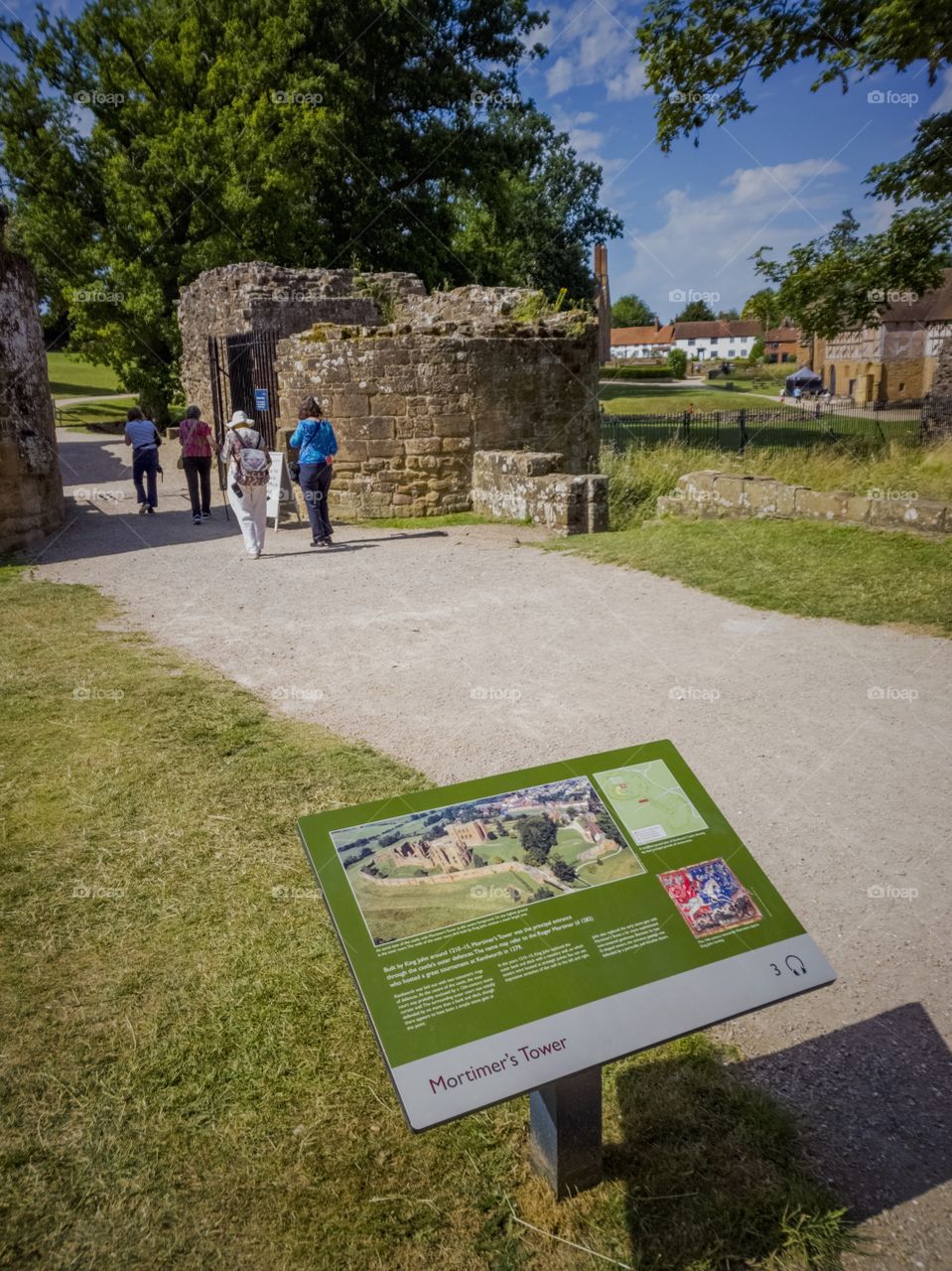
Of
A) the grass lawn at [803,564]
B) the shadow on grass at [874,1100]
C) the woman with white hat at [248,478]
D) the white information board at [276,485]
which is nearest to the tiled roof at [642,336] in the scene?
the white information board at [276,485]

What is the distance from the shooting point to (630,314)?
366 ft

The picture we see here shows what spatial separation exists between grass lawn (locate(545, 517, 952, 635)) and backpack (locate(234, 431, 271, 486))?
3.50m

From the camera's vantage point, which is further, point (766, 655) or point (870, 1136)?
point (766, 655)

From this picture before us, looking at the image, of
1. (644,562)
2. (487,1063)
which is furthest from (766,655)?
(487,1063)

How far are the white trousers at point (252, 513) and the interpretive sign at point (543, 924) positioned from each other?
8.37 m

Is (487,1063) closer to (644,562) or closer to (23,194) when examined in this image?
(644,562)

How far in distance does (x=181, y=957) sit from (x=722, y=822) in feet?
6.91

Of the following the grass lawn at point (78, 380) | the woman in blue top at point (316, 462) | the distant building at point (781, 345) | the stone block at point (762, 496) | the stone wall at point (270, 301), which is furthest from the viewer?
the distant building at point (781, 345)

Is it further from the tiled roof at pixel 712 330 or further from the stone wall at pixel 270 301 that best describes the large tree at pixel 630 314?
the stone wall at pixel 270 301

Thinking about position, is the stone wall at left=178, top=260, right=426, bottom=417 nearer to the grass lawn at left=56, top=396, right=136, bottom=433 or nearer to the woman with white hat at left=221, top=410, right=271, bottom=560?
the grass lawn at left=56, top=396, right=136, bottom=433

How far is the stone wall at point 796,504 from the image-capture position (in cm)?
930

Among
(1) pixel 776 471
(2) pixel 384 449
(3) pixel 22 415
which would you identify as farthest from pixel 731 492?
(3) pixel 22 415

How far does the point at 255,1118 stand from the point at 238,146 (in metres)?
26.2

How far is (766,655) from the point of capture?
6.46 meters
